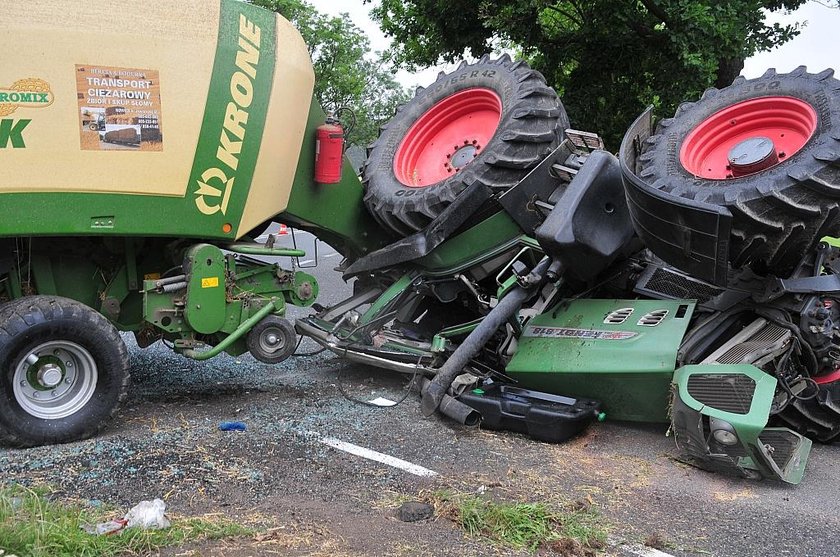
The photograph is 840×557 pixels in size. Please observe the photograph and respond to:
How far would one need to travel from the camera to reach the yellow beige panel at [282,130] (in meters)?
4.65

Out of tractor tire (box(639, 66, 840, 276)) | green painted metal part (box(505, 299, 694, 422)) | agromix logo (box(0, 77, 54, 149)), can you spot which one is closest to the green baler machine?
agromix logo (box(0, 77, 54, 149))

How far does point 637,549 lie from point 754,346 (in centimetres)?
151

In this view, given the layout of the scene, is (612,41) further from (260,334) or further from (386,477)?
(386,477)

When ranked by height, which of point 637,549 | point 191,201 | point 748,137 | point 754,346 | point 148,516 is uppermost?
point 748,137

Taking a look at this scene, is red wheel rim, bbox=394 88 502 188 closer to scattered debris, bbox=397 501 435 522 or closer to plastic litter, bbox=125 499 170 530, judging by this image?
scattered debris, bbox=397 501 435 522

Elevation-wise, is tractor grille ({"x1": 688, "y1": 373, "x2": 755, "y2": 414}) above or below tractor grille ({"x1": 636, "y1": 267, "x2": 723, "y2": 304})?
below

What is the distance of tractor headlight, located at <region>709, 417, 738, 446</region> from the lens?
3.66 m

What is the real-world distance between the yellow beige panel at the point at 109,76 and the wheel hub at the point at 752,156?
274 centimetres

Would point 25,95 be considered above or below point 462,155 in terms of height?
above

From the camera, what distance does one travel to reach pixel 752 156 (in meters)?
4.14

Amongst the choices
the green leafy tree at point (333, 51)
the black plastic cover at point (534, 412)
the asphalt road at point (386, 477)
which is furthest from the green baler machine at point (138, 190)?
the green leafy tree at point (333, 51)

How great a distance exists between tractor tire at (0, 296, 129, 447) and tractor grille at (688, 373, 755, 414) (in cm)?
282

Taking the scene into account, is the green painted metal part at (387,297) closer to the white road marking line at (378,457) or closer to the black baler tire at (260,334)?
the black baler tire at (260,334)

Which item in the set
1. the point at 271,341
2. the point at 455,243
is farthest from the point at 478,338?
the point at 271,341
